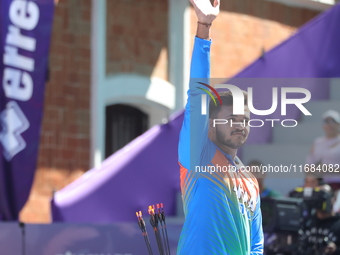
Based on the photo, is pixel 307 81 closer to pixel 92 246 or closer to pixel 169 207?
pixel 169 207

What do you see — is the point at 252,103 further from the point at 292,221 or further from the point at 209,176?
the point at 292,221

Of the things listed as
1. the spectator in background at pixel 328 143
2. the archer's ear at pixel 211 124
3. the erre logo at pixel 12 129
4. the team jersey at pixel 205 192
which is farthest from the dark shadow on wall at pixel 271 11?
the team jersey at pixel 205 192

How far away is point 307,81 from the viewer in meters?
9.57

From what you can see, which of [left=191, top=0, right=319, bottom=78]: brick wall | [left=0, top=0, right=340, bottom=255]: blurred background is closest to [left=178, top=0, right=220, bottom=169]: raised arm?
[left=0, top=0, right=340, bottom=255]: blurred background

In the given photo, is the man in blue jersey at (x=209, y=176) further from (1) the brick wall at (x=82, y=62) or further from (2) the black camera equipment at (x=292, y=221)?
(1) the brick wall at (x=82, y=62)

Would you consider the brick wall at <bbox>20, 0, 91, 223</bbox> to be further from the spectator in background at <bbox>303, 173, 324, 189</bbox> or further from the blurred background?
the spectator in background at <bbox>303, 173, 324, 189</bbox>

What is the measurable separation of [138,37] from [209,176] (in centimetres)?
879

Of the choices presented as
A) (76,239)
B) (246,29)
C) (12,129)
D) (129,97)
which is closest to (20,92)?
(12,129)

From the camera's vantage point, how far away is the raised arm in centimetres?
420

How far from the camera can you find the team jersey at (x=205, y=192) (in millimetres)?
4207

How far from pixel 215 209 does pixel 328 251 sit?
174 inches

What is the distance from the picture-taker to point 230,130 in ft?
14.3

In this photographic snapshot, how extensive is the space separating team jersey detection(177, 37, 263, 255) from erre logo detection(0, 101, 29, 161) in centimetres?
474

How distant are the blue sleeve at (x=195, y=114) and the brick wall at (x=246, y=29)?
9269 mm
